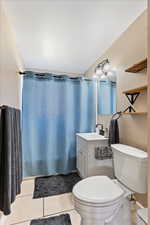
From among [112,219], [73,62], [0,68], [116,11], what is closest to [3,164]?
[0,68]

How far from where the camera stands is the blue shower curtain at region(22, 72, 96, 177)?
2.32 m

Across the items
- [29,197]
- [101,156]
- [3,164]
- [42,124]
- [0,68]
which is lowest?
[29,197]

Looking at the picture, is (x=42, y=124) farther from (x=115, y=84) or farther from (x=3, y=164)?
(x=115, y=84)

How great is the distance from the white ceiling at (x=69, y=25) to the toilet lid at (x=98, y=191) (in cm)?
187

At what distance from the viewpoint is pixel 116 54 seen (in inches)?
77.2

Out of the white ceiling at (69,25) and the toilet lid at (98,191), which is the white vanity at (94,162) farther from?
the white ceiling at (69,25)

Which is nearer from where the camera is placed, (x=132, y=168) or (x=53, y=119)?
(x=132, y=168)

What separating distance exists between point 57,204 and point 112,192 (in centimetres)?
87

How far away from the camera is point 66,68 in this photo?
3.02 metres

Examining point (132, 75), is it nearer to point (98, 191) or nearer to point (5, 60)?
point (98, 191)

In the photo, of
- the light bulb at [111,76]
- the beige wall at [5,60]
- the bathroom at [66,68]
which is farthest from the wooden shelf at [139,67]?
the beige wall at [5,60]

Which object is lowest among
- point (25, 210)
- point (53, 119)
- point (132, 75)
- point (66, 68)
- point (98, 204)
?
point (25, 210)

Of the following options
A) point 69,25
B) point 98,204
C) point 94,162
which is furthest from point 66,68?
point 98,204

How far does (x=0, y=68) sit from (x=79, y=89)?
5.08 feet
